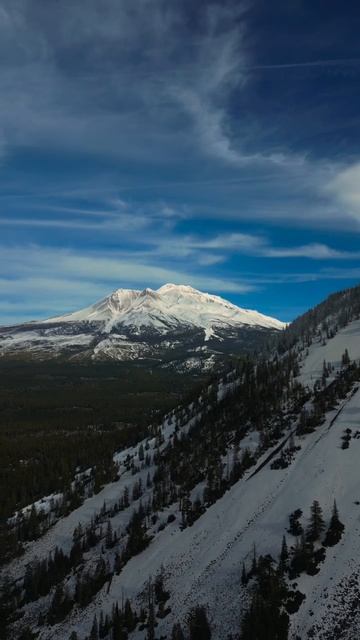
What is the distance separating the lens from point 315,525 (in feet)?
311

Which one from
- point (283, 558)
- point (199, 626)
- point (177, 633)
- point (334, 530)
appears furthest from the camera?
point (334, 530)

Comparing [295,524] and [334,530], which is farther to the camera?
[295,524]

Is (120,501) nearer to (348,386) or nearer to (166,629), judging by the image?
(166,629)

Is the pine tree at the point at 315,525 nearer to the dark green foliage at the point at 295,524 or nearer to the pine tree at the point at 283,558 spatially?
the dark green foliage at the point at 295,524

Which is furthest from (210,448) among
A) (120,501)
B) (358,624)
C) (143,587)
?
(358,624)

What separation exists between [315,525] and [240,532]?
65.0 feet

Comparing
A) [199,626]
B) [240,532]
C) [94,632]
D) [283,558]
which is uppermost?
[283,558]

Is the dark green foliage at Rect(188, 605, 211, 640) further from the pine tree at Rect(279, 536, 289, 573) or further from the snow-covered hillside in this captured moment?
the pine tree at Rect(279, 536, 289, 573)

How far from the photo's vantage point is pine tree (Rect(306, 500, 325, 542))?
93812mm

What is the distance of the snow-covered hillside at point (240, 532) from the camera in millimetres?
82375

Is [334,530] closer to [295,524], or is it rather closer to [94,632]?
[295,524]

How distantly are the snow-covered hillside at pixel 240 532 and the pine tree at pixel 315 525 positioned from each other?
3.18 meters

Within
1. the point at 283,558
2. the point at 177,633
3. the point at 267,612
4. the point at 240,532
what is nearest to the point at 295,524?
the point at 283,558

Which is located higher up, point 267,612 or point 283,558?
point 283,558
